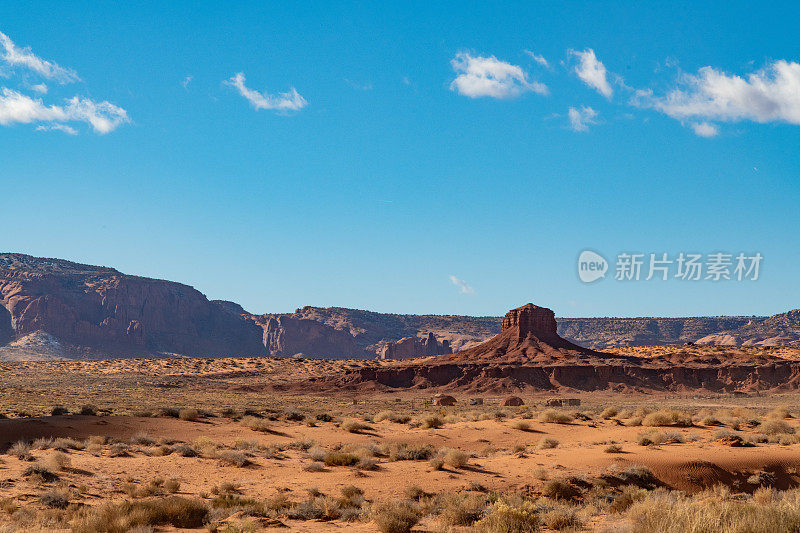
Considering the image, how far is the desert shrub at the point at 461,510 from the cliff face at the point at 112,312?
145 m

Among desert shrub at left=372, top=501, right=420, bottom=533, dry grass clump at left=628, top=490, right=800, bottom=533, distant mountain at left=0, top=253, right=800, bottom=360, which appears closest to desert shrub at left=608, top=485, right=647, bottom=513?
dry grass clump at left=628, top=490, right=800, bottom=533

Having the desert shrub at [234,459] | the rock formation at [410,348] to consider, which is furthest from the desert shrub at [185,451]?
the rock formation at [410,348]

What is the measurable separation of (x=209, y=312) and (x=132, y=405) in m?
151

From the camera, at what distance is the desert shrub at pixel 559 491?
15.4 meters

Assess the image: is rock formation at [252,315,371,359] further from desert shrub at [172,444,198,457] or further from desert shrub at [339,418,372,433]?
desert shrub at [172,444,198,457]

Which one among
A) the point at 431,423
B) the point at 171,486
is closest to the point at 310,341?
the point at 431,423

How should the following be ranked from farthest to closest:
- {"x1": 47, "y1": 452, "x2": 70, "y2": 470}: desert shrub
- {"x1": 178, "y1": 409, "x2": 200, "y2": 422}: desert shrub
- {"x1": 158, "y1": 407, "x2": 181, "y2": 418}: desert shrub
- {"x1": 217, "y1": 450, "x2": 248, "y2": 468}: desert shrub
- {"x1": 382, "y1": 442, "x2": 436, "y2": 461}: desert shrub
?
1. {"x1": 158, "y1": 407, "x2": 181, "y2": 418}: desert shrub
2. {"x1": 178, "y1": 409, "x2": 200, "y2": 422}: desert shrub
3. {"x1": 382, "y1": 442, "x2": 436, "y2": 461}: desert shrub
4. {"x1": 217, "y1": 450, "x2": 248, "y2": 468}: desert shrub
5. {"x1": 47, "y1": 452, "x2": 70, "y2": 470}: desert shrub

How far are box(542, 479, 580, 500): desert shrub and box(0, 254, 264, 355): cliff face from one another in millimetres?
144486

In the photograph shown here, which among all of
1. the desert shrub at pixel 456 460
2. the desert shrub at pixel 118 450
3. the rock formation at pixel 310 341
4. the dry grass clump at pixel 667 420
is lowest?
the rock formation at pixel 310 341

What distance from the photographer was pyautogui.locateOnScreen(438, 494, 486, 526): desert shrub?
40.6 feet

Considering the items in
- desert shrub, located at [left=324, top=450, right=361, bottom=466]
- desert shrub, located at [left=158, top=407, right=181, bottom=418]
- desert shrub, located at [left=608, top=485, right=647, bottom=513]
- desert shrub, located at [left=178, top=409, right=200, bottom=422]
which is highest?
desert shrub, located at [left=608, top=485, right=647, bottom=513]

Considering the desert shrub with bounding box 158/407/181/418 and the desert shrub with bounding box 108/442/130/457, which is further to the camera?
the desert shrub with bounding box 158/407/181/418

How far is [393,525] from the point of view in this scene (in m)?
11.6

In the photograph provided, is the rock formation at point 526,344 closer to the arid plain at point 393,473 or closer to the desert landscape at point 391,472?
the desert landscape at point 391,472
